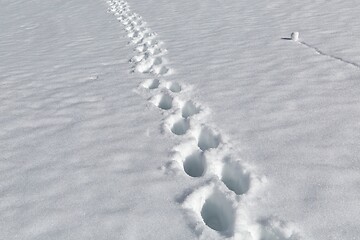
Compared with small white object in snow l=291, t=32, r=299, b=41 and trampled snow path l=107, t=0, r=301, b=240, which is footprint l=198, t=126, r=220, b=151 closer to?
trampled snow path l=107, t=0, r=301, b=240

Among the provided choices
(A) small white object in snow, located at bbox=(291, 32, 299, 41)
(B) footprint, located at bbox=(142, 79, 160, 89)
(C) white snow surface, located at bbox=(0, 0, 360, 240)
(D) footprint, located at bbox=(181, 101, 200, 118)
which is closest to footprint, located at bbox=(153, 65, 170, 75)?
(C) white snow surface, located at bbox=(0, 0, 360, 240)

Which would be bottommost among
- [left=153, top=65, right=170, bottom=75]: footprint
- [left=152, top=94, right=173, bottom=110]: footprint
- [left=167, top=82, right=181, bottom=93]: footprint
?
[left=153, top=65, right=170, bottom=75]: footprint

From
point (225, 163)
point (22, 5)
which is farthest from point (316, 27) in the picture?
point (22, 5)

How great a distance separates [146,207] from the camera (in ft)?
9.40

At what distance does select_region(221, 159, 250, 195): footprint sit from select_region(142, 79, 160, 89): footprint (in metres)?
2.25

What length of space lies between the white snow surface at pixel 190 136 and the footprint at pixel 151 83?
1.4 inches

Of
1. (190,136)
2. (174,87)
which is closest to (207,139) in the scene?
(190,136)

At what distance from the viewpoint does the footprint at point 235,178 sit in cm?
305

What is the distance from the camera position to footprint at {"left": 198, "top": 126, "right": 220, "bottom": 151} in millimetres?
3723

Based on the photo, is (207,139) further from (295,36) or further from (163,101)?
(295,36)

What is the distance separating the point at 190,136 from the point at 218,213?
1.04 meters

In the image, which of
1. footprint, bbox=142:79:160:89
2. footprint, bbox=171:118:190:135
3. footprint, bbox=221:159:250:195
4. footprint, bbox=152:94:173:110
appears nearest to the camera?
footprint, bbox=221:159:250:195

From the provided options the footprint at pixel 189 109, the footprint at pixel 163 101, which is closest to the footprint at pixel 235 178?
the footprint at pixel 189 109

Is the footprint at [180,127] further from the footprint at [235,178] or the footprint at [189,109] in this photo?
the footprint at [235,178]
